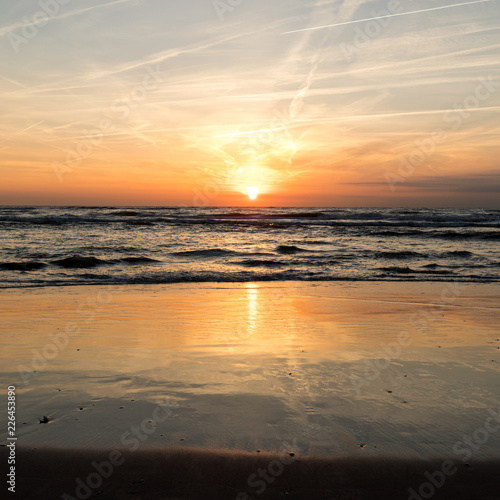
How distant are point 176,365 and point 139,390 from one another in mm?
870

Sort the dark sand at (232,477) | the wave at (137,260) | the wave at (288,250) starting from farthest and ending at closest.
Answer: the wave at (288,250)
the wave at (137,260)
the dark sand at (232,477)

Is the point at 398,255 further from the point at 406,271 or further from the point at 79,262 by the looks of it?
the point at 79,262

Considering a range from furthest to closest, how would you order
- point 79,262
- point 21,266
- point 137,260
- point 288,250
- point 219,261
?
1. point 288,250
2. point 219,261
3. point 137,260
4. point 79,262
5. point 21,266

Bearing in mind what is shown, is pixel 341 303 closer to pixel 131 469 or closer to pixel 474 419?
pixel 474 419

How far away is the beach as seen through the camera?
319 centimetres

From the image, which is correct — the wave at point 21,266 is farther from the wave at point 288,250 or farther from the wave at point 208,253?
the wave at point 288,250

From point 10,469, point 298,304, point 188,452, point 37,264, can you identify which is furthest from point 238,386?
point 37,264

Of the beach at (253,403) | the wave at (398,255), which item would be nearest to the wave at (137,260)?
the beach at (253,403)

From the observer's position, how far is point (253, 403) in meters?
4.32

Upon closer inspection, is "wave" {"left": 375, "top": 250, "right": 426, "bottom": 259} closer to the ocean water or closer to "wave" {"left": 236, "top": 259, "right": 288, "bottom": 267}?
the ocean water

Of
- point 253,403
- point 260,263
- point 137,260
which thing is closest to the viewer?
point 253,403

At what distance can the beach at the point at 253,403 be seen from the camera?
10.5 feet

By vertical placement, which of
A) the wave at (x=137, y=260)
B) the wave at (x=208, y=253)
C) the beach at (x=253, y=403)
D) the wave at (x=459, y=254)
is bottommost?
the beach at (x=253, y=403)

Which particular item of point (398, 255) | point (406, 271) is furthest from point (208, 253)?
point (406, 271)
